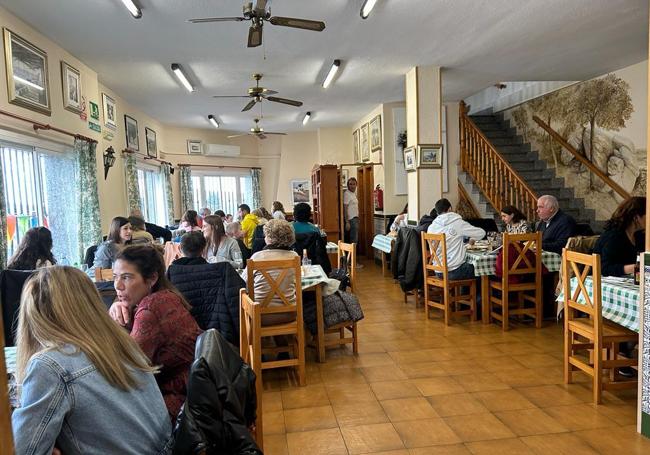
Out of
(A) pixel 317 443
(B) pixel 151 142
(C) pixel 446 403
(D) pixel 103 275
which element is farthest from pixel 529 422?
(B) pixel 151 142

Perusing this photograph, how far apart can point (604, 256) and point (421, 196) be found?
358 cm

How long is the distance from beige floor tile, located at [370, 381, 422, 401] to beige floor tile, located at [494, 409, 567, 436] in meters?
0.60

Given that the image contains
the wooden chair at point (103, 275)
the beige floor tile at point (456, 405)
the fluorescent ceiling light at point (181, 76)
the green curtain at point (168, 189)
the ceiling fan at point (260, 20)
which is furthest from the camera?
the green curtain at point (168, 189)

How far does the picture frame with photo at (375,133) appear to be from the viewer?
9235 millimetres

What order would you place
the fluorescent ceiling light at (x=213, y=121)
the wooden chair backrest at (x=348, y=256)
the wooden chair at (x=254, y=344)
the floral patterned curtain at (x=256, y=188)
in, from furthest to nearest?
the floral patterned curtain at (x=256, y=188), the fluorescent ceiling light at (x=213, y=121), the wooden chair backrest at (x=348, y=256), the wooden chair at (x=254, y=344)

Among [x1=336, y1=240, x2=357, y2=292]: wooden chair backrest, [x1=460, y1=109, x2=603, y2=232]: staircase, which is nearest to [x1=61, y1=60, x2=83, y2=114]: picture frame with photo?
[x1=336, y1=240, x2=357, y2=292]: wooden chair backrest

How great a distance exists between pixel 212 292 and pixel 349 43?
3817 mm

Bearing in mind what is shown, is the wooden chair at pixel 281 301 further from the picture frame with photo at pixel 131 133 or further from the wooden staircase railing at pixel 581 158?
the wooden staircase railing at pixel 581 158

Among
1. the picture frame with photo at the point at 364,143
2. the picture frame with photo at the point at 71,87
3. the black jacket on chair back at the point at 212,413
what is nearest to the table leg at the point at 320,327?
the black jacket on chair back at the point at 212,413

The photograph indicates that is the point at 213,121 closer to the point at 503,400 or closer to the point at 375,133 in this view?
the point at 375,133

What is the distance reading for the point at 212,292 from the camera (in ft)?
9.81

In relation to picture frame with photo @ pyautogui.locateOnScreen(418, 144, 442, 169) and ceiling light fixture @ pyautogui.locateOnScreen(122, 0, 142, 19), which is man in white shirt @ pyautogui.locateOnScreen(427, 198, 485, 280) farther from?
ceiling light fixture @ pyautogui.locateOnScreen(122, 0, 142, 19)

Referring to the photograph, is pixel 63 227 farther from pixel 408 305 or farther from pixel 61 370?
pixel 61 370

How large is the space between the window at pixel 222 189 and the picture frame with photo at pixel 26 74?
718 centimetres
